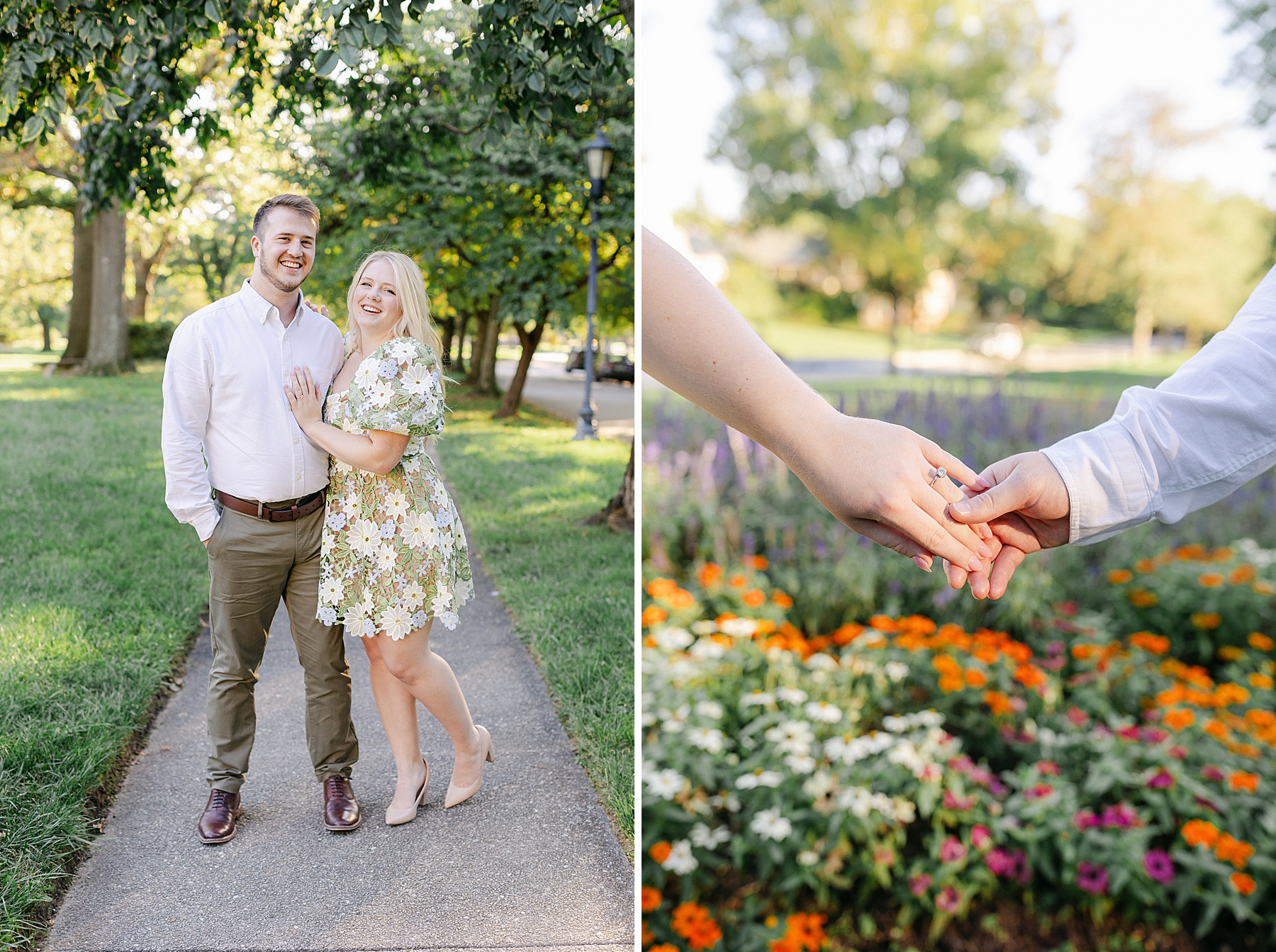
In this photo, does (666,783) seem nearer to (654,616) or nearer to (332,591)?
(654,616)

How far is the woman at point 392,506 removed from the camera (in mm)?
2242

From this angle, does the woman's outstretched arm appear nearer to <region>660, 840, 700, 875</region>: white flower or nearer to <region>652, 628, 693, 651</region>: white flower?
<region>660, 840, 700, 875</region>: white flower

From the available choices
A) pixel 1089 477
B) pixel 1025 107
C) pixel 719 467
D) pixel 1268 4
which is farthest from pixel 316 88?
pixel 1025 107

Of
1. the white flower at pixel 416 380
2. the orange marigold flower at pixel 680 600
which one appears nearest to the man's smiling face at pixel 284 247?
the white flower at pixel 416 380

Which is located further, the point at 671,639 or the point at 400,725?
the point at 671,639

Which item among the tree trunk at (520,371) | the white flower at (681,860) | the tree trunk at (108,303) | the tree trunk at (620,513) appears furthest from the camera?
the tree trunk at (520,371)

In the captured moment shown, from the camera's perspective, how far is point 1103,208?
34.1 feet

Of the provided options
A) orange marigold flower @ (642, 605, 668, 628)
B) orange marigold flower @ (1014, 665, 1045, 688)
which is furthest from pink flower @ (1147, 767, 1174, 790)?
orange marigold flower @ (642, 605, 668, 628)

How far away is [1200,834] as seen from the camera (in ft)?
7.95

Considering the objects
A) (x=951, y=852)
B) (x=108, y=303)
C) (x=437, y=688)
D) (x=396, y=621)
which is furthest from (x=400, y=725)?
(x=108, y=303)

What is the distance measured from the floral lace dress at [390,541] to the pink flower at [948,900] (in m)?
1.46

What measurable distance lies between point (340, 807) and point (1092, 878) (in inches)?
79.2

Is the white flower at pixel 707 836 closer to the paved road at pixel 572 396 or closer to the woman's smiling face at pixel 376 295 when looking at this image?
the woman's smiling face at pixel 376 295

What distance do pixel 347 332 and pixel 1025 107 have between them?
9.06 metres
